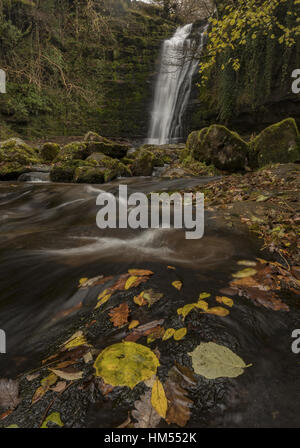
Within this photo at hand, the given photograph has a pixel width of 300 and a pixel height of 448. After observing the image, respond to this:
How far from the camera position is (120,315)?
4.10 ft

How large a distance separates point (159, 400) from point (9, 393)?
624mm

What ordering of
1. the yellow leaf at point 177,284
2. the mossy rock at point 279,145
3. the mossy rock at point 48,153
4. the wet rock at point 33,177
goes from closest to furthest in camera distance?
1. the yellow leaf at point 177,284
2. the mossy rock at point 279,145
3. the wet rock at point 33,177
4. the mossy rock at point 48,153

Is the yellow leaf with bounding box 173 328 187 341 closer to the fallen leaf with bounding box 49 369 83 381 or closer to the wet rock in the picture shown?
the fallen leaf with bounding box 49 369 83 381

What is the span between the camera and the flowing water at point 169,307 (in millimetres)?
801

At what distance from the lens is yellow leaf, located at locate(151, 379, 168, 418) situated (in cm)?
77

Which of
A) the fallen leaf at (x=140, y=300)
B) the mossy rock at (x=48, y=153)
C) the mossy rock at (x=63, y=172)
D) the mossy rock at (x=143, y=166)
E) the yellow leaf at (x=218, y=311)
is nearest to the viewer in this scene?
the yellow leaf at (x=218, y=311)

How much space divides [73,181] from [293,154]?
278 inches

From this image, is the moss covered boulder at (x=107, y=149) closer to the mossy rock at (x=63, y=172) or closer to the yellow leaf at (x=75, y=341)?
the mossy rock at (x=63, y=172)

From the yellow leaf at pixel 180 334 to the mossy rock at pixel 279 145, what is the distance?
24.3 feet

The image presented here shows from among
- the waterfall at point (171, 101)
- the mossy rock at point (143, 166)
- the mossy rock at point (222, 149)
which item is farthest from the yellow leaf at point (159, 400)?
the waterfall at point (171, 101)

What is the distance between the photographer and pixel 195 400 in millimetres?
802

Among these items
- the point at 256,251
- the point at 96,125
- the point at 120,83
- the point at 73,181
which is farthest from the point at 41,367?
the point at 120,83

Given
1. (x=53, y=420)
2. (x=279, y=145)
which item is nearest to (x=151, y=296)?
(x=53, y=420)

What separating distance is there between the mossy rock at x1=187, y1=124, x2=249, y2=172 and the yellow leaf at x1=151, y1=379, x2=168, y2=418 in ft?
25.8
